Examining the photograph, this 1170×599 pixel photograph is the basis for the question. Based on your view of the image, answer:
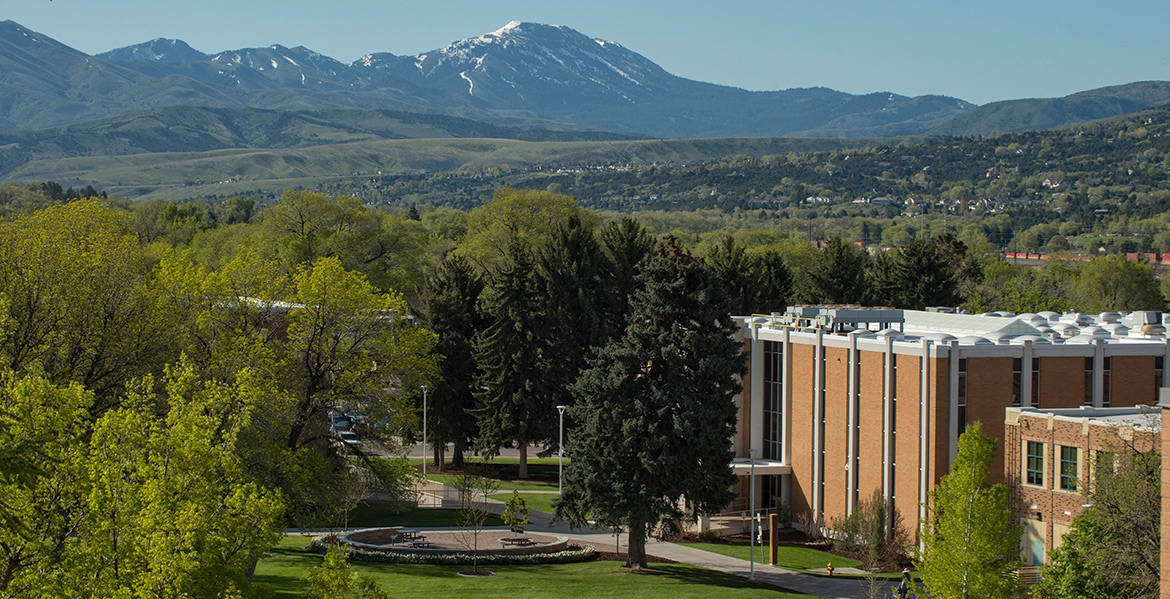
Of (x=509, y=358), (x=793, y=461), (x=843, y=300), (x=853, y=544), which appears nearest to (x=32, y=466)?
(x=853, y=544)

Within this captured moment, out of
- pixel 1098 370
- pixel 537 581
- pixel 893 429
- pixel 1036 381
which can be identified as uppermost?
pixel 1098 370

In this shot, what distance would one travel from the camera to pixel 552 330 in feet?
223

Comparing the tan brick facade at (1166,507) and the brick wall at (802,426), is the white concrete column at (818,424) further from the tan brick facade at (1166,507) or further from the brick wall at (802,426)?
the tan brick facade at (1166,507)

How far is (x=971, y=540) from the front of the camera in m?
35.3

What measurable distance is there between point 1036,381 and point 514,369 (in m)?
26.2

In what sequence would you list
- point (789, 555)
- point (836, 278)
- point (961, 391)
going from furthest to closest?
point (836, 278)
point (789, 555)
point (961, 391)

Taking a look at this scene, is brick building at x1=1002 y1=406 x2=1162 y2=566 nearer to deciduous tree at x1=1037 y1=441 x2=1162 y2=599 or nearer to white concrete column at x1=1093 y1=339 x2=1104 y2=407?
white concrete column at x1=1093 y1=339 x2=1104 y2=407

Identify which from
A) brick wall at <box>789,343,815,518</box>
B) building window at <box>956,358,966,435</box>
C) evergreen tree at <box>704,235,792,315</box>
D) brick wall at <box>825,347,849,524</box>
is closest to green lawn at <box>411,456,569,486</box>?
brick wall at <box>789,343,815,518</box>

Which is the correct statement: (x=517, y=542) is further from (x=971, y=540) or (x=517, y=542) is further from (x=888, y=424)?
(x=971, y=540)

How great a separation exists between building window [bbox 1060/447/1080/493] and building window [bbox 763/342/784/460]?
15.0 m

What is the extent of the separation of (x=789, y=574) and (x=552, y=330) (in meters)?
24.2

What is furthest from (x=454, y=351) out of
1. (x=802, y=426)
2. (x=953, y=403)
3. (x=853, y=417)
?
(x=953, y=403)

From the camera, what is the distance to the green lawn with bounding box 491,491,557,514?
5917 centimetres

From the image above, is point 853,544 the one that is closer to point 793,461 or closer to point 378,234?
point 793,461
